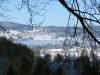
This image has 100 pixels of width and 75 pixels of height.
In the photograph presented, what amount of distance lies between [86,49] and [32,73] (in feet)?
129

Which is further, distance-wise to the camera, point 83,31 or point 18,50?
point 18,50

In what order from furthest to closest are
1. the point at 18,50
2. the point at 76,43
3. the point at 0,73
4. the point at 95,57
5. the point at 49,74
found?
the point at 18,50 < the point at 0,73 < the point at 49,74 < the point at 76,43 < the point at 95,57

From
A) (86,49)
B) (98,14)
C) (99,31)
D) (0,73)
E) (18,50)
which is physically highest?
(98,14)

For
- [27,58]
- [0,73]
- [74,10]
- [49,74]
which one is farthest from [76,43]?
[27,58]

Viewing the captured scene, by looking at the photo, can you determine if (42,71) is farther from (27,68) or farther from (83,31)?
(83,31)

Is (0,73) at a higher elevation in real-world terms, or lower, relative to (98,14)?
lower

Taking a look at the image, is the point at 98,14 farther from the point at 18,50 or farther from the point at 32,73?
the point at 18,50

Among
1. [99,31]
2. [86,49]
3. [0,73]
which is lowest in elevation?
[0,73]

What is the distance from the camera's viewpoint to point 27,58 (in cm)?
4759

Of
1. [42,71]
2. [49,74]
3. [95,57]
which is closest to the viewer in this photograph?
[95,57]

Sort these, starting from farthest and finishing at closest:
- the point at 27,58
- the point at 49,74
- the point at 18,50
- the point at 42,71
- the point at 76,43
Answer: the point at 18,50
the point at 27,58
the point at 42,71
the point at 49,74
the point at 76,43

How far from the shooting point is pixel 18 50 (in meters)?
51.2

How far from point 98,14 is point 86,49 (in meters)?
0.47

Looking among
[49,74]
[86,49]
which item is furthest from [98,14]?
[49,74]
